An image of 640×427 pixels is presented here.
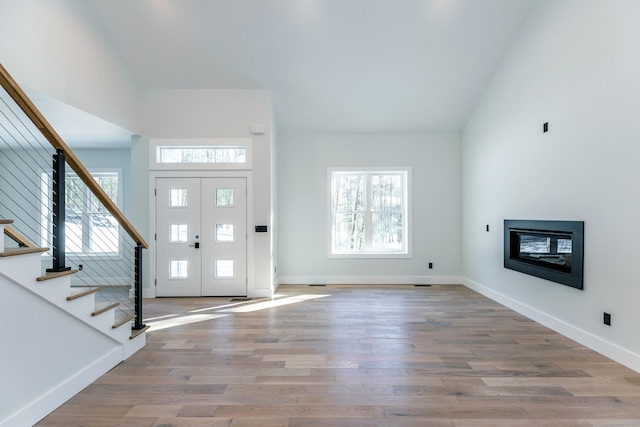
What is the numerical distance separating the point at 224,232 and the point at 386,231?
3.04m

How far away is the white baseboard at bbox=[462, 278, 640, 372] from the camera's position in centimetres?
282

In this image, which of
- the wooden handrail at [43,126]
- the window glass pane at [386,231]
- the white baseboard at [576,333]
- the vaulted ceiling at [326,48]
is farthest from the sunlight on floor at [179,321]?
the white baseboard at [576,333]

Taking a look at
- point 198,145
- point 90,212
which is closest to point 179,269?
point 198,145

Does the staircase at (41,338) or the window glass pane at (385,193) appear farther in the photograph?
the window glass pane at (385,193)

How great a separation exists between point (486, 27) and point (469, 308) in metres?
3.80

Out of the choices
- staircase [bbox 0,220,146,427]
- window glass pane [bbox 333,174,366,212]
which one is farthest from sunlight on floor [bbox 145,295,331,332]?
window glass pane [bbox 333,174,366,212]

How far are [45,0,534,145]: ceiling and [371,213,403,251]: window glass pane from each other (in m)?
1.93

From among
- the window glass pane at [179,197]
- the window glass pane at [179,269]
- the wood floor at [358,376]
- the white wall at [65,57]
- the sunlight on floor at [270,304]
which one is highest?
the white wall at [65,57]

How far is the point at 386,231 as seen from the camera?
6371 millimetres

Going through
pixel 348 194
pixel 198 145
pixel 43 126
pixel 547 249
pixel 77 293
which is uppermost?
pixel 198 145

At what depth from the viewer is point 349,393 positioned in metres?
2.38

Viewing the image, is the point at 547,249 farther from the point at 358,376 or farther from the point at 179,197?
the point at 179,197

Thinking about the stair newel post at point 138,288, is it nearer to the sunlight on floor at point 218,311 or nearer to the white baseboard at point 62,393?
the white baseboard at point 62,393

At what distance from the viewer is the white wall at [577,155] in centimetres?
285
